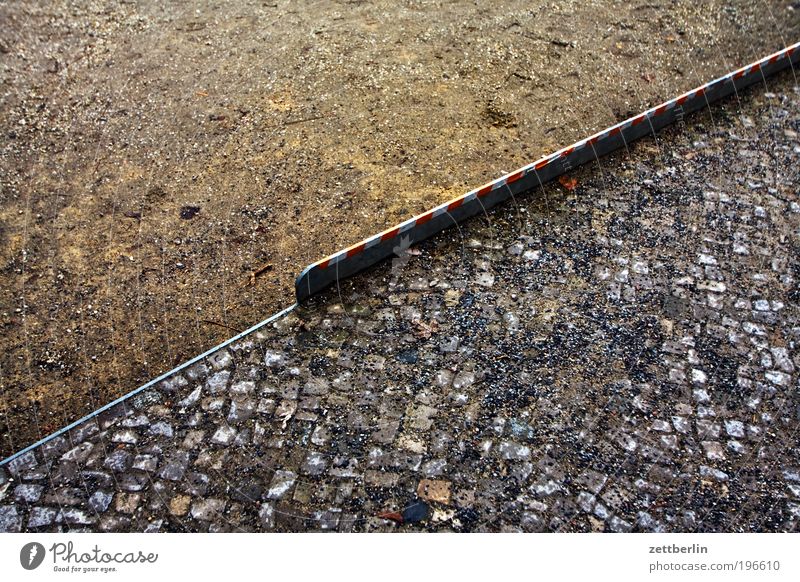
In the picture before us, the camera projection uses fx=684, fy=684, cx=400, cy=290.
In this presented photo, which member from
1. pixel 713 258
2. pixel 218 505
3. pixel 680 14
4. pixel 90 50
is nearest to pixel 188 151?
pixel 90 50

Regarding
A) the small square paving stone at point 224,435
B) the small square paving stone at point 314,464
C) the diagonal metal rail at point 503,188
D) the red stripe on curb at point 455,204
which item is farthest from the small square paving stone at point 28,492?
the red stripe on curb at point 455,204

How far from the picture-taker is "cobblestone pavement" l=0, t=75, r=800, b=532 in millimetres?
4996

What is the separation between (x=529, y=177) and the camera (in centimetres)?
717

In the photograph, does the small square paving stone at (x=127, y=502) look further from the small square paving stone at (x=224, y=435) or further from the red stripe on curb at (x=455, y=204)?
the red stripe on curb at (x=455, y=204)

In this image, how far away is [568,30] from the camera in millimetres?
9406

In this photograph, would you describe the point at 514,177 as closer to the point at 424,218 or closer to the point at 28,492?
the point at 424,218

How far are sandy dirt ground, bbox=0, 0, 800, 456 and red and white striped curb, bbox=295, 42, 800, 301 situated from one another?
40 centimetres

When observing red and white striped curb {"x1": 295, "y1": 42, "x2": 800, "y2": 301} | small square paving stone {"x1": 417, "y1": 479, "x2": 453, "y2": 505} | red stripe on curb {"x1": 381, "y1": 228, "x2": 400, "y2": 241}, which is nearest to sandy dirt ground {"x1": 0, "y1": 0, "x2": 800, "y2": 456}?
red and white striped curb {"x1": 295, "y1": 42, "x2": 800, "y2": 301}

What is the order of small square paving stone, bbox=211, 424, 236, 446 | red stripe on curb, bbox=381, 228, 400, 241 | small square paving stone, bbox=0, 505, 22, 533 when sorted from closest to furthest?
small square paving stone, bbox=0, 505, 22, 533, small square paving stone, bbox=211, 424, 236, 446, red stripe on curb, bbox=381, 228, 400, 241

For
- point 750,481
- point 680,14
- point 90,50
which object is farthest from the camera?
point 680,14

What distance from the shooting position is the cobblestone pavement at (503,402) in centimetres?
500

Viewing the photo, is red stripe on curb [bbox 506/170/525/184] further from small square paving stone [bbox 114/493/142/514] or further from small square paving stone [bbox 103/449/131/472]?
small square paving stone [bbox 114/493/142/514]
